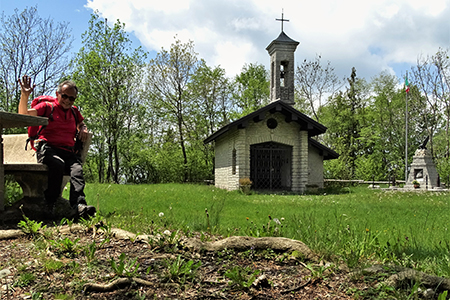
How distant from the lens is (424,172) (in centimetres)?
1712

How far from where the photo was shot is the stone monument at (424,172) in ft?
55.5

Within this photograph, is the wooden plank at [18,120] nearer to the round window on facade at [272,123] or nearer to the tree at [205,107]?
the round window on facade at [272,123]

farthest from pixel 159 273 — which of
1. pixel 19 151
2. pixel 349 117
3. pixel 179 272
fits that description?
pixel 349 117

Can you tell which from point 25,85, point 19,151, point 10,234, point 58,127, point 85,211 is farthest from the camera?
point 19,151

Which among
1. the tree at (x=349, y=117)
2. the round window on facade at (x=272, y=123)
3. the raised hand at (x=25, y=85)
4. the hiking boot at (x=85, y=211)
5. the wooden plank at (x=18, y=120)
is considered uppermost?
the tree at (x=349, y=117)

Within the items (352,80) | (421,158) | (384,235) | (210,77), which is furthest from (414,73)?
(384,235)

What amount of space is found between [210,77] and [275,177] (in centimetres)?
1268

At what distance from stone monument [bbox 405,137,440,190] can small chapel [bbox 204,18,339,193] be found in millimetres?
4340

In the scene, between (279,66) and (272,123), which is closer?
(272,123)

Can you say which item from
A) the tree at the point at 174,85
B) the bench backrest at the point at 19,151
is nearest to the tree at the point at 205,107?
the tree at the point at 174,85

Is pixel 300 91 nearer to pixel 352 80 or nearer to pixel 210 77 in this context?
pixel 352 80

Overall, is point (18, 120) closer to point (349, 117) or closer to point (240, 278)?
point (240, 278)

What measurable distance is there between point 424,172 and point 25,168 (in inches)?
721

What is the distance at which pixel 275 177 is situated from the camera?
1802 centimetres
